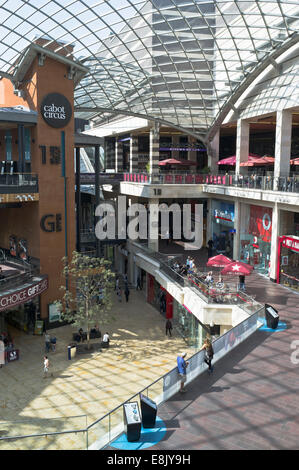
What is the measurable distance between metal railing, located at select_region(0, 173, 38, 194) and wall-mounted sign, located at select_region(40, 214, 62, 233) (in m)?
2.19

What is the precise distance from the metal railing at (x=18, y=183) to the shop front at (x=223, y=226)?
17.2 m

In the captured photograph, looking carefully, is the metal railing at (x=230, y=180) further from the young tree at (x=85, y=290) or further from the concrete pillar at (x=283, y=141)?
the young tree at (x=85, y=290)

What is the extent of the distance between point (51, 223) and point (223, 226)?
1793 cm

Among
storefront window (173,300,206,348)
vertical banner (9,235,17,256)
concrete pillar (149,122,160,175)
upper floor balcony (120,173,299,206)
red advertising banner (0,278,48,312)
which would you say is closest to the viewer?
red advertising banner (0,278,48,312)

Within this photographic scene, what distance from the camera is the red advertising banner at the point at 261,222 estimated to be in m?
31.9

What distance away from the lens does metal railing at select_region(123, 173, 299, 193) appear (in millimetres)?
27703

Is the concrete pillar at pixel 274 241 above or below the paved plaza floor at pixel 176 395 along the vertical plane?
above

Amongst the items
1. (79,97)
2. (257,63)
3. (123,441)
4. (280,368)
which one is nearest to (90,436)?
(123,441)

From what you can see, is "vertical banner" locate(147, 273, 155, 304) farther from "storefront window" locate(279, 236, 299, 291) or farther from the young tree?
"storefront window" locate(279, 236, 299, 291)

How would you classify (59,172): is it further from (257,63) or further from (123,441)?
(123,441)

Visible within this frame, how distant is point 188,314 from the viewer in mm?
30141

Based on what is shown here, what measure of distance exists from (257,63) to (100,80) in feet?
52.4

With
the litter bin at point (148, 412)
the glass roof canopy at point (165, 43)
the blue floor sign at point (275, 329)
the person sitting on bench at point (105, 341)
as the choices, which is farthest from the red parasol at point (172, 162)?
the litter bin at point (148, 412)

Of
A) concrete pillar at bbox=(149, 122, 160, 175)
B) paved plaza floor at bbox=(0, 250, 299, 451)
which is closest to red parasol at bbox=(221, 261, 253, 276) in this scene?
paved plaza floor at bbox=(0, 250, 299, 451)
